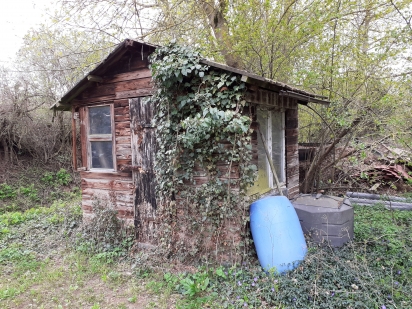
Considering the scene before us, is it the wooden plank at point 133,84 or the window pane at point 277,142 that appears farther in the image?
the window pane at point 277,142

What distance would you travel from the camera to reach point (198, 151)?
4.02m

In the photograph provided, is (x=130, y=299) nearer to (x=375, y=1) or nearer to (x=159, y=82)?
(x=159, y=82)

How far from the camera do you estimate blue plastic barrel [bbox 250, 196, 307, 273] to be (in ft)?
12.4

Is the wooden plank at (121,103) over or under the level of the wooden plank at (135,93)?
under

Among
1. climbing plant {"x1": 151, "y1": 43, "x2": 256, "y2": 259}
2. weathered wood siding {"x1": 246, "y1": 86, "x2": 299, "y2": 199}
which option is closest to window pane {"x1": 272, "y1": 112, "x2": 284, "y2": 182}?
weathered wood siding {"x1": 246, "y1": 86, "x2": 299, "y2": 199}

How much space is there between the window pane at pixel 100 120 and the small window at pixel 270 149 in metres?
2.82

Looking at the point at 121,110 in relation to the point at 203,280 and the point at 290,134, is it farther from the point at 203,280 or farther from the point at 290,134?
the point at 290,134

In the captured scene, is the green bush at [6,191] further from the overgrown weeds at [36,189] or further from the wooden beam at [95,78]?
the wooden beam at [95,78]

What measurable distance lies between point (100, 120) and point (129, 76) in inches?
43.3

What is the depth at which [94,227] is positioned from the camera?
5137 millimetres

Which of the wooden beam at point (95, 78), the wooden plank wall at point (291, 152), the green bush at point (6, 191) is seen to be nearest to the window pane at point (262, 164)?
the wooden plank wall at point (291, 152)

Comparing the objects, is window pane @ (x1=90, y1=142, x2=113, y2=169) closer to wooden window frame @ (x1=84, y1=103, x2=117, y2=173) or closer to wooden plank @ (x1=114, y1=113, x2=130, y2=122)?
wooden window frame @ (x1=84, y1=103, x2=117, y2=173)

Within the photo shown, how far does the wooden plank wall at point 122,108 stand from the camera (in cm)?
474

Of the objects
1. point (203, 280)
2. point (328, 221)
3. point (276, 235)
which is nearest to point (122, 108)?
point (203, 280)
